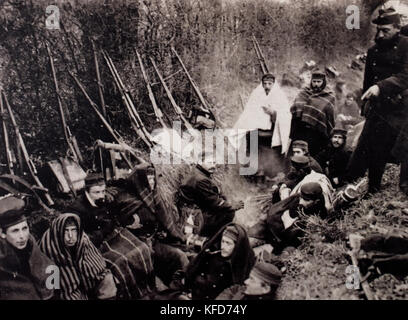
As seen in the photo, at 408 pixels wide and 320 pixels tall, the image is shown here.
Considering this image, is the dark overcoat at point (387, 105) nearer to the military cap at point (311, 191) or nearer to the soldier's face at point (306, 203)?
the military cap at point (311, 191)

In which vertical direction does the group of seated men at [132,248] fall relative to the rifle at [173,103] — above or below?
below

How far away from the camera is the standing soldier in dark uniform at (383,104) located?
199 inches

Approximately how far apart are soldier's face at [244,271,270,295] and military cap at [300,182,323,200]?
109 centimetres

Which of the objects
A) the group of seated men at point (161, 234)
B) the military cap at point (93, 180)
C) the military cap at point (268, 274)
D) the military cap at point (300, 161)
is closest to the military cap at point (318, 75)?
the group of seated men at point (161, 234)

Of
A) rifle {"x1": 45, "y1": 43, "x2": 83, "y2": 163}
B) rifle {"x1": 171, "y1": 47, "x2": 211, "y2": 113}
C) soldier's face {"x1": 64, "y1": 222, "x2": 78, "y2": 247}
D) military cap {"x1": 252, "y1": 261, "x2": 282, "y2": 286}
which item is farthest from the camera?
rifle {"x1": 171, "y1": 47, "x2": 211, "y2": 113}

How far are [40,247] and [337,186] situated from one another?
11.7 feet

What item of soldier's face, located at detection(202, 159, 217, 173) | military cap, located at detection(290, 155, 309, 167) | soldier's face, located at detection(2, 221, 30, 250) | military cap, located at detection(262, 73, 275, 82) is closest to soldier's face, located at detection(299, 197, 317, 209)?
military cap, located at detection(290, 155, 309, 167)

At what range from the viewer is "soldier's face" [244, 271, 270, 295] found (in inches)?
190

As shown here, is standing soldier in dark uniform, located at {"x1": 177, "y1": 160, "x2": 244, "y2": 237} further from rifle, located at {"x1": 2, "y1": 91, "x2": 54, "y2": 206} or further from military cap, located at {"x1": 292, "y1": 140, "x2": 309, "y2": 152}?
rifle, located at {"x1": 2, "y1": 91, "x2": 54, "y2": 206}

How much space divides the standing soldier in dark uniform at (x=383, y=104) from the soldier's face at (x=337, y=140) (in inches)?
8.2

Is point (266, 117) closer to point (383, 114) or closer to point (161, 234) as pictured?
point (383, 114)

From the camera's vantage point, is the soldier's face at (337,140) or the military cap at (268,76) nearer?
the soldier's face at (337,140)

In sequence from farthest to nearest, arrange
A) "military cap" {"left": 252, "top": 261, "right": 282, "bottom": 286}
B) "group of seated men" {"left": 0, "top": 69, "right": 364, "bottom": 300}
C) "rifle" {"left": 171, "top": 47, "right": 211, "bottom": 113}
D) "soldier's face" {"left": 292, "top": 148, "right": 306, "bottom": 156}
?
"rifle" {"left": 171, "top": 47, "right": 211, "bottom": 113}
"soldier's face" {"left": 292, "top": 148, "right": 306, "bottom": 156}
"group of seated men" {"left": 0, "top": 69, "right": 364, "bottom": 300}
"military cap" {"left": 252, "top": 261, "right": 282, "bottom": 286}

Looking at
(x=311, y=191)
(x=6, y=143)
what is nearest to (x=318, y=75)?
(x=311, y=191)
